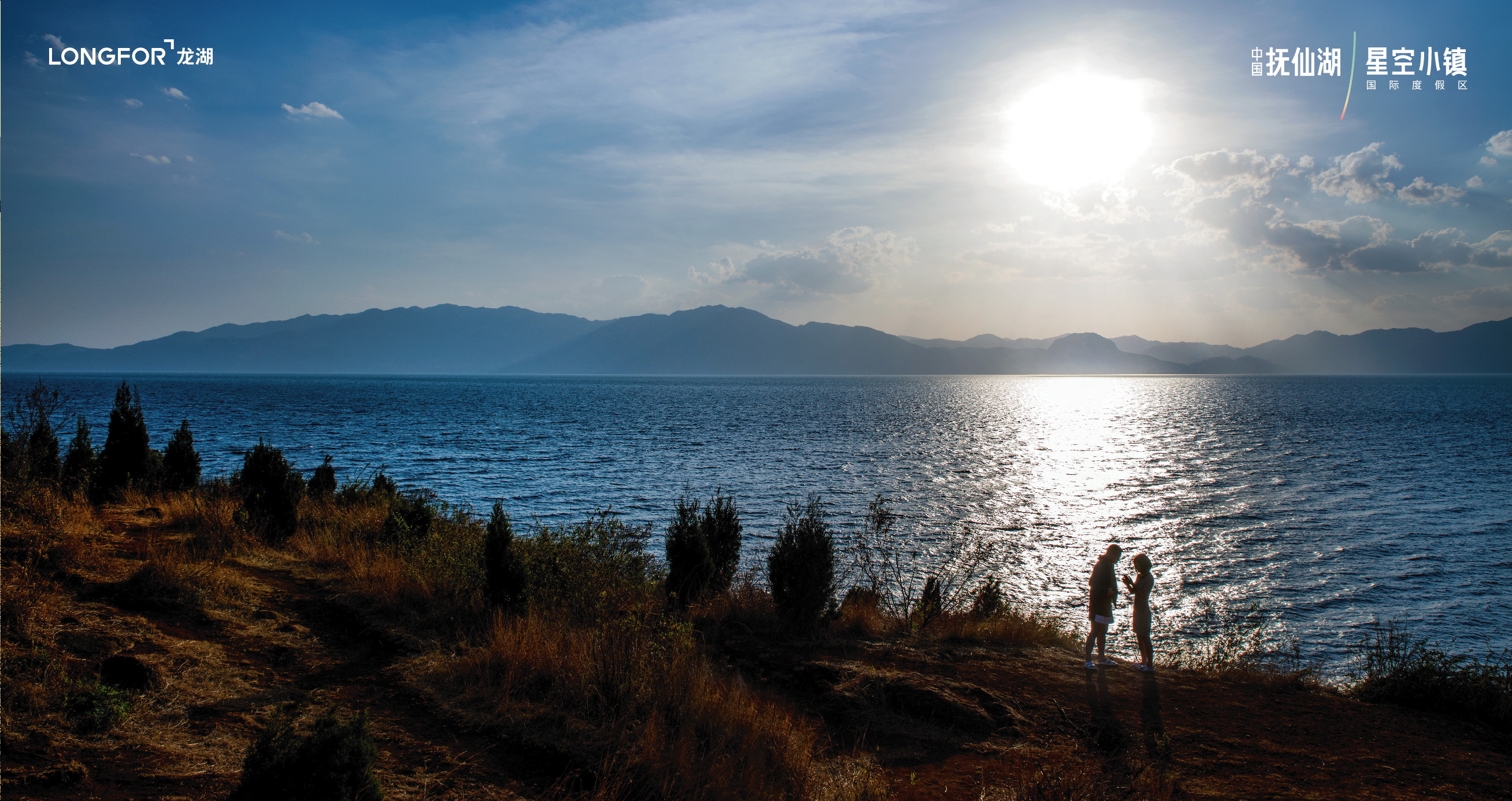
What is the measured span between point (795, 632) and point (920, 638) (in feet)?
6.71

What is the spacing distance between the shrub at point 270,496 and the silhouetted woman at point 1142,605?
595 inches

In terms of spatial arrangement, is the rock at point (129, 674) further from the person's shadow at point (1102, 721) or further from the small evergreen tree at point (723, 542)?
the person's shadow at point (1102, 721)

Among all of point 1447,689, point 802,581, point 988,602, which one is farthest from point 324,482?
point 1447,689

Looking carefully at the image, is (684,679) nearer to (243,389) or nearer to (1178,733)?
(1178,733)

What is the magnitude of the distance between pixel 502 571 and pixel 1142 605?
9.97m

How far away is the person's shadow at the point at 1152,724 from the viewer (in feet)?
23.2

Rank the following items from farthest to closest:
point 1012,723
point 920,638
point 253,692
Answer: point 920,638 < point 1012,723 < point 253,692

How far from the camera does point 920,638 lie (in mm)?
10797

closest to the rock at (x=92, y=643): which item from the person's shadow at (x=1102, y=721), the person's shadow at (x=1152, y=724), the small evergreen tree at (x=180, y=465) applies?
the person's shadow at (x=1102, y=721)

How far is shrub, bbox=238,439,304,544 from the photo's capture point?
12742 millimetres

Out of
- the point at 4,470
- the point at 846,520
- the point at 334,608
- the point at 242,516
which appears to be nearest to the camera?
the point at 334,608

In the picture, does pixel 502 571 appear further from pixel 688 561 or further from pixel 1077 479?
pixel 1077 479

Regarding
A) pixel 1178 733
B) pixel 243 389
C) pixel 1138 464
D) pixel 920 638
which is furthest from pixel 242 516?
pixel 243 389

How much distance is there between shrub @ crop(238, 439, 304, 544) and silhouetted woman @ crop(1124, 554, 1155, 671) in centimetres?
1513
